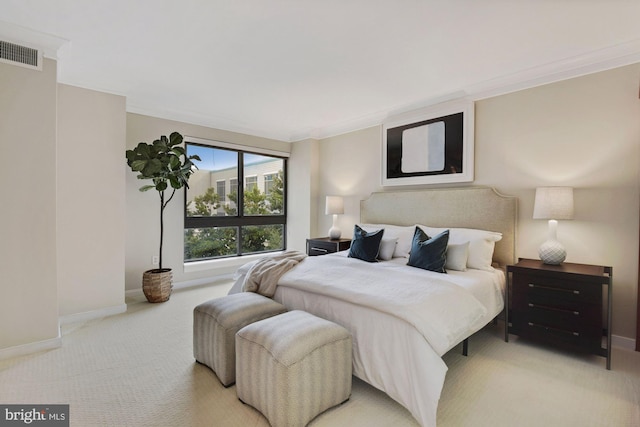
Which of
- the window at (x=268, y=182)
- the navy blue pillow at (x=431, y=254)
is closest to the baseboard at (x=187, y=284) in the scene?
the window at (x=268, y=182)

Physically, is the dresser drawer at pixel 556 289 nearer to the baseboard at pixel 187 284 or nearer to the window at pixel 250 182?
the baseboard at pixel 187 284

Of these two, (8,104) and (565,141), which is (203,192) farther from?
(565,141)

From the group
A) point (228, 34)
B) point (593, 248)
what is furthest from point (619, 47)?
point (228, 34)

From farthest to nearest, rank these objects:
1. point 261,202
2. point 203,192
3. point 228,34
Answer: point 261,202 → point 203,192 → point 228,34

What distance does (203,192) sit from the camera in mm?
4867

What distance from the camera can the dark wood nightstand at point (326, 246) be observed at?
4.48 m

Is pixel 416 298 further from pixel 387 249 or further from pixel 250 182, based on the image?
pixel 250 182

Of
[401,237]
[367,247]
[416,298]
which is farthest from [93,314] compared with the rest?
[401,237]

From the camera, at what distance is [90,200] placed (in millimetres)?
3361

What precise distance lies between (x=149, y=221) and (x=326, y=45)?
10.9 feet

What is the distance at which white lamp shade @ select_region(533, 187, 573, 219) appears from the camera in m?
2.68

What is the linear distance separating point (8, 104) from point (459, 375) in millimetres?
4202

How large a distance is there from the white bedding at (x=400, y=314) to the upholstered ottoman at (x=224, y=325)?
0.31 m

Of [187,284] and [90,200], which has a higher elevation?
[90,200]
